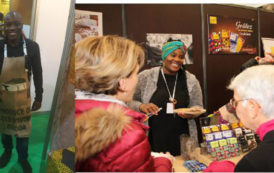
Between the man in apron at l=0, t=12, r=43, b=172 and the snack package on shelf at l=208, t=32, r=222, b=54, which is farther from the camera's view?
the snack package on shelf at l=208, t=32, r=222, b=54

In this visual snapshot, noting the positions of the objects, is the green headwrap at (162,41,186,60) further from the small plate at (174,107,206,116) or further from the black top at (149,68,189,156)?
the small plate at (174,107,206,116)

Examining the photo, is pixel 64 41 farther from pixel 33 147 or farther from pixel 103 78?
pixel 33 147

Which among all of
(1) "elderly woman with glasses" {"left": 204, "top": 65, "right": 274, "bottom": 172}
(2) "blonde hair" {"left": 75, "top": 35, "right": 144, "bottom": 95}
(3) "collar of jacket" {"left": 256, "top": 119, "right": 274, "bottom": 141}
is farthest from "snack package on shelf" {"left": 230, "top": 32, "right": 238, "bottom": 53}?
(2) "blonde hair" {"left": 75, "top": 35, "right": 144, "bottom": 95}

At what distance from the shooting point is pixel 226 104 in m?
0.87

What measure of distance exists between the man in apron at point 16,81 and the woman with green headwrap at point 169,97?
0.38 meters

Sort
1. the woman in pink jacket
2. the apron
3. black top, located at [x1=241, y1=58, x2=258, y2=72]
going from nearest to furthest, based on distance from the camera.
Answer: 1. the woman in pink jacket
2. the apron
3. black top, located at [x1=241, y1=58, x2=258, y2=72]

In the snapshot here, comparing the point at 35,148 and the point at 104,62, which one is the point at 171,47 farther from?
the point at 35,148

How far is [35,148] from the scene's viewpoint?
86cm

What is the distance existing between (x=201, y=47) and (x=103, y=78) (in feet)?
1.43

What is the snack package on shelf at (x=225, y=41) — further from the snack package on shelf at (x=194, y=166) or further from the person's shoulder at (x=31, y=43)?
the person's shoulder at (x=31, y=43)

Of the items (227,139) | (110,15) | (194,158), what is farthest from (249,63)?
(110,15)

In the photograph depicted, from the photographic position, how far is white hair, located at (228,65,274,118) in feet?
2.53

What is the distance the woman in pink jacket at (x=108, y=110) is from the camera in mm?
680

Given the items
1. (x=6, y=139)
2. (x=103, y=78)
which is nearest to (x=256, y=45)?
(x=103, y=78)
